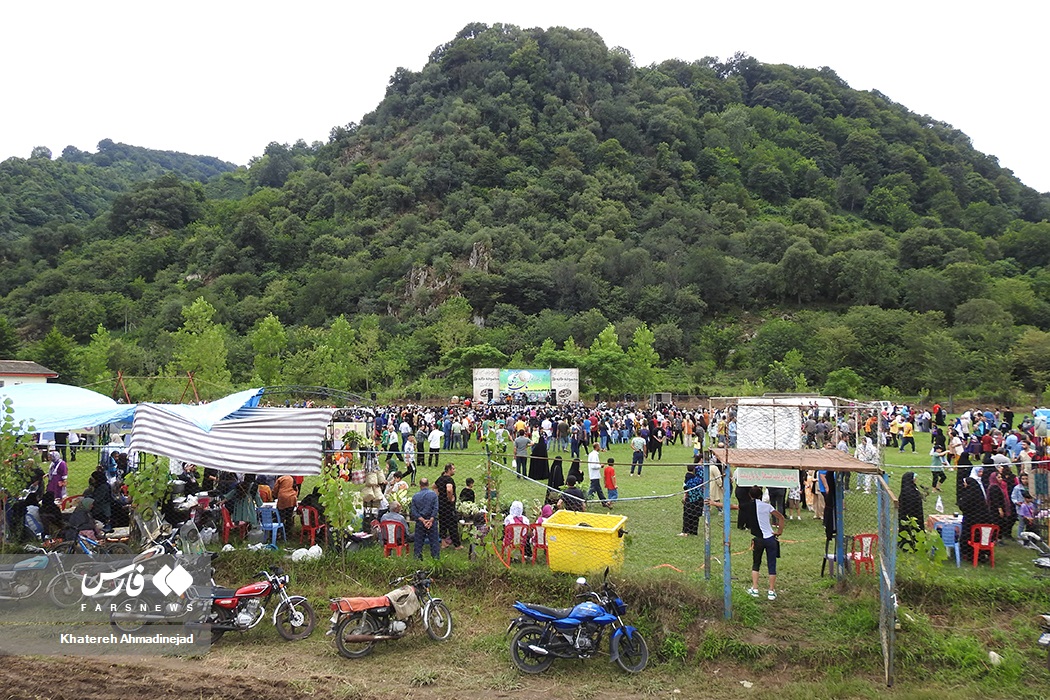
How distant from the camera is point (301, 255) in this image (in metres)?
91.5

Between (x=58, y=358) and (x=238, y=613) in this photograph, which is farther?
(x=58, y=358)

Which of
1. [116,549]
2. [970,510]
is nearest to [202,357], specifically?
[116,549]

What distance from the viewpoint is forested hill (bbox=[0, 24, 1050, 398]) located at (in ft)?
171

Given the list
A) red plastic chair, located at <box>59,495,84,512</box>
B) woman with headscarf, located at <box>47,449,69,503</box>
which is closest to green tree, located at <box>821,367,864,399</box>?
woman with headscarf, located at <box>47,449,69,503</box>

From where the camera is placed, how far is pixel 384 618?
7.56m

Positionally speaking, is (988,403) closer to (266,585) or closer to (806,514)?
(806,514)

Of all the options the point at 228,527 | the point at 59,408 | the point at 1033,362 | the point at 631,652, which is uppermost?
the point at 59,408

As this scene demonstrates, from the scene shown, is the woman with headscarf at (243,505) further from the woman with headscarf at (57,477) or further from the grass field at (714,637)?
the woman with headscarf at (57,477)

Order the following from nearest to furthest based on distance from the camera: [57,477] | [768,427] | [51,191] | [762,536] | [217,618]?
1. [217,618]
2. [762,536]
3. [57,477]
4. [768,427]
5. [51,191]

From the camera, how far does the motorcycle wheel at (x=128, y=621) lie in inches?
307

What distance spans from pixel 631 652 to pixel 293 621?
4.04 meters

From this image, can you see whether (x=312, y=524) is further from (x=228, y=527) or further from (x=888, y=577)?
(x=888, y=577)

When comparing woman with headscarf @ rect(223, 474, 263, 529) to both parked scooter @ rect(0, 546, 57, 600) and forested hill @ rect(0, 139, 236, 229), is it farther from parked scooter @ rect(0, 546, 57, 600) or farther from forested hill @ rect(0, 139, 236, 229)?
forested hill @ rect(0, 139, 236, 229)

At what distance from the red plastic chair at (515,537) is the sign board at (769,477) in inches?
129
